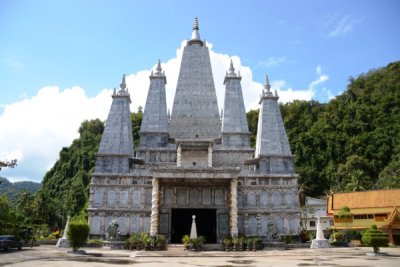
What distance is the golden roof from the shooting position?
39500 mm

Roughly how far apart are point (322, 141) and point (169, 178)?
4502 cm

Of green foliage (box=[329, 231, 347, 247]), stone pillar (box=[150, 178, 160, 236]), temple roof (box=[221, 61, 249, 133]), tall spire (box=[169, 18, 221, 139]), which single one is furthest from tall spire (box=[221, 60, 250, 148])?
green foliage (box=[329, 231, 347, 247])

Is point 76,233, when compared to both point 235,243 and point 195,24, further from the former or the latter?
point 195,24

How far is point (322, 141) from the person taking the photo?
68.4 meters

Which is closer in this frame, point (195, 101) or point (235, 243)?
point (235, 243)

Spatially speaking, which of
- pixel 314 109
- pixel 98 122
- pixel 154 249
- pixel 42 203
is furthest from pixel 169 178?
pixel 98 122

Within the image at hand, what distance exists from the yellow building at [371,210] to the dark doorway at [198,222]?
1716 centimetres

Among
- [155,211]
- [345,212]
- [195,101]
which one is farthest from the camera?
[195,101]

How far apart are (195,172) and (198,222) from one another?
642cm

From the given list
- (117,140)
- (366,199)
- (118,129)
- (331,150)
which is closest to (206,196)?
(117,140)

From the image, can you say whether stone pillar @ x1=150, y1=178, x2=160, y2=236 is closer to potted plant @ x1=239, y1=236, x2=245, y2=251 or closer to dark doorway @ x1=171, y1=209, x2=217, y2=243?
dark doorway @ x1=171, y1=209, x2=217, y2=243

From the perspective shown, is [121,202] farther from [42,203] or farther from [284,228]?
[42,203]

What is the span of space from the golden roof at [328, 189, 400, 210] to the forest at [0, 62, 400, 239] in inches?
394

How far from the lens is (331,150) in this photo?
219ft
